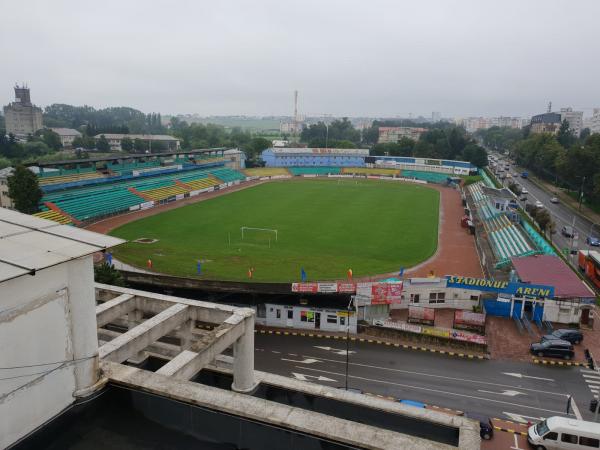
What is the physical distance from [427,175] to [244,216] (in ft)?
179

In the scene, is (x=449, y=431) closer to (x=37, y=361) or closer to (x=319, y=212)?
(x=37, y=361)

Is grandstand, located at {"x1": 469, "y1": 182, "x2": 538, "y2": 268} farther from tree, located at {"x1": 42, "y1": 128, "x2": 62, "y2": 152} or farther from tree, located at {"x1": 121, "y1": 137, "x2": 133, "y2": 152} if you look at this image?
tree, located at {"x1": 42, "y1": 128, "x2": 62, "y2": 152}

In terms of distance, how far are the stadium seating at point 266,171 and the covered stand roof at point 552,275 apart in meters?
68.5

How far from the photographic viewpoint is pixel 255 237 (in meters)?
43.7

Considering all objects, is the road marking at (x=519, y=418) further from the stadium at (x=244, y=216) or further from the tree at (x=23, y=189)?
the tree at (x=23, y=189)

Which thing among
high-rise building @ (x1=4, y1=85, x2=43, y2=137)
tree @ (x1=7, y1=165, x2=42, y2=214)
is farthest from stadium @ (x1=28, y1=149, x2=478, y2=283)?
high-rise building @ (x1=4, y1=85, x2=43, y2=137)

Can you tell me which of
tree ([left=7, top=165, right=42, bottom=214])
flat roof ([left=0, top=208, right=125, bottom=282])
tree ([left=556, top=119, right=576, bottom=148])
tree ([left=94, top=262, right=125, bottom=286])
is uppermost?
tree ([left=556, top=119, right=576, bottom=148])

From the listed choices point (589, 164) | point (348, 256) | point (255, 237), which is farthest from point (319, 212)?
point (589, 164)

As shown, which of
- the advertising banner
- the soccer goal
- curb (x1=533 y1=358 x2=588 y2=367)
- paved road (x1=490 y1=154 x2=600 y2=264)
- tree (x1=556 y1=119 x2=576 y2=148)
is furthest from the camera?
tree (x1=556 y1=119 x2=576 y2=148)

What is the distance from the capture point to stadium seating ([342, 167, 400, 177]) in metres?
99.1

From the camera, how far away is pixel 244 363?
10594 mm

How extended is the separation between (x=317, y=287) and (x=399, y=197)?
4742 centimetres

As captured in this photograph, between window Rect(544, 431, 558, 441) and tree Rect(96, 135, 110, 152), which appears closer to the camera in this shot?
window Rect(544, 431, 558, 441)

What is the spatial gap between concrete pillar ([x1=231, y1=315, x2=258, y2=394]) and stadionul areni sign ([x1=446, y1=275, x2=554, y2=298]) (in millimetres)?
20091
